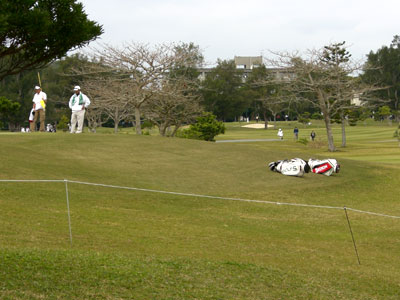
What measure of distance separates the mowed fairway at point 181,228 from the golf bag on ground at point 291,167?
0.40 meters

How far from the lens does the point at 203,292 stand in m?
8.24

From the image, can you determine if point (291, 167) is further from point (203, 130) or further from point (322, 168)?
point (203, 130)

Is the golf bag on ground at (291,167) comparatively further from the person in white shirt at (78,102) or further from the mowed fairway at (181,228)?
the person in white shirt at (78,102)

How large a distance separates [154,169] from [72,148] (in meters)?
4.28

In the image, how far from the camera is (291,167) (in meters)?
24.4

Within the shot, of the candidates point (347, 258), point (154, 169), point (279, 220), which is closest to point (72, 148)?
point (154, 169)

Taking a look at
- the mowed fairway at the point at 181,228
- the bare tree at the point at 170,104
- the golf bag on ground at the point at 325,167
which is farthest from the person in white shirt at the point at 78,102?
the bare tree at the point at 170,104

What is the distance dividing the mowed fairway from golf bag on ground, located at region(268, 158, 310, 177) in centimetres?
40

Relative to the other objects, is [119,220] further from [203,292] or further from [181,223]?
[203,292]

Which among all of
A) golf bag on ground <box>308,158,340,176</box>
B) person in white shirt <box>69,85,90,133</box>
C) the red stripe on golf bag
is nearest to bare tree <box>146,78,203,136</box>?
person in white shirt <box>69,85,90,133</box>

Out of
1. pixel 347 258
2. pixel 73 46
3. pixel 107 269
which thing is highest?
pixel 73 46

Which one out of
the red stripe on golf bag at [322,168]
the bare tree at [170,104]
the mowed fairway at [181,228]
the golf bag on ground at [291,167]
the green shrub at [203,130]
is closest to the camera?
the mowed fairway at [181,228]

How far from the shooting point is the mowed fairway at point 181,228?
861 cm

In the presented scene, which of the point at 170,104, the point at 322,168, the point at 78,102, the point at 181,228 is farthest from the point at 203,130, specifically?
the point at 181,228
